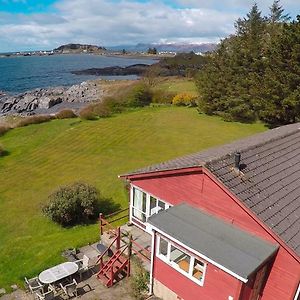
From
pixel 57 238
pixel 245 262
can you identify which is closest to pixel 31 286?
pixel 57 238

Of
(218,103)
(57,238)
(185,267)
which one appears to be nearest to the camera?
(185,267)

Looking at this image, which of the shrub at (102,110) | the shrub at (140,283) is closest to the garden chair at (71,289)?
the shrub at (140,283)

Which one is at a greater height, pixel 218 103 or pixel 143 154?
pixel 218 103

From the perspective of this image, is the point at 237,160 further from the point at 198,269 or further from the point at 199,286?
the point at 199,286

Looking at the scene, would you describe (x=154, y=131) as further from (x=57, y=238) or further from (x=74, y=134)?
(x=57, y=238)

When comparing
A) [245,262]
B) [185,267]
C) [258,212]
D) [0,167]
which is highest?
[258,212]
